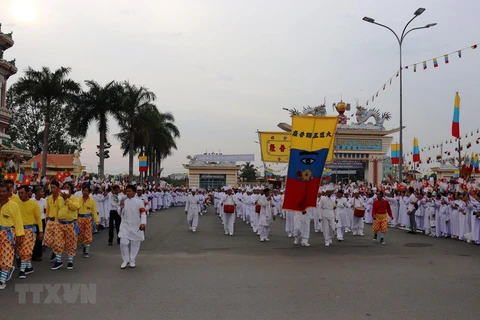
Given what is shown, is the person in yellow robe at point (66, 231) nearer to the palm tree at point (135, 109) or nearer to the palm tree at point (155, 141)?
the palm tree at point (135, 109)

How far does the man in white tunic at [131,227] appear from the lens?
9312mm

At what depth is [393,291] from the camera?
23.5ft

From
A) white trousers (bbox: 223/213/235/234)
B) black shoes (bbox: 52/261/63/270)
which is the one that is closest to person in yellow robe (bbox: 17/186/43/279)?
black shoes (bbox: 52/261/63/270)

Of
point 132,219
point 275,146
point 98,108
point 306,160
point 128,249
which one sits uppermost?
point 98,108

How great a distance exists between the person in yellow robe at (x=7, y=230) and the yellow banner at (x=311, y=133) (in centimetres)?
776

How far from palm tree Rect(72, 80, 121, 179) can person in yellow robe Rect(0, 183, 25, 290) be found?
25976 millimetres

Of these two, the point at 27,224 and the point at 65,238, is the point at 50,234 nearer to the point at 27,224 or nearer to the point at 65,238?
the point at 65,238

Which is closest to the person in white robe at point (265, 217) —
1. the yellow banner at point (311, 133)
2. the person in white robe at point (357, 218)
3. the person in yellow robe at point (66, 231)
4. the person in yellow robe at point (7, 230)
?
the yellow banner at point (311, 133)

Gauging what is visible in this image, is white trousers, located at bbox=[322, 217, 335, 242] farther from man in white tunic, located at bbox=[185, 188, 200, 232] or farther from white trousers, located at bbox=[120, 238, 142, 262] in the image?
white trousers, located at bbox=[120, 238, 142, 262]

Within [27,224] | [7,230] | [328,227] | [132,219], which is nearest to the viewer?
[7,230]

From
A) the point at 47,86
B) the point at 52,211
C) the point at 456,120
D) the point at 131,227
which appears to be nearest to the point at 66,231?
the point at 52,211

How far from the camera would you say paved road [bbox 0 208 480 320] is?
19.6 feet

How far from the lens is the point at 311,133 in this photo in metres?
13.3

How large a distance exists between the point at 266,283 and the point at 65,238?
13.5ft
